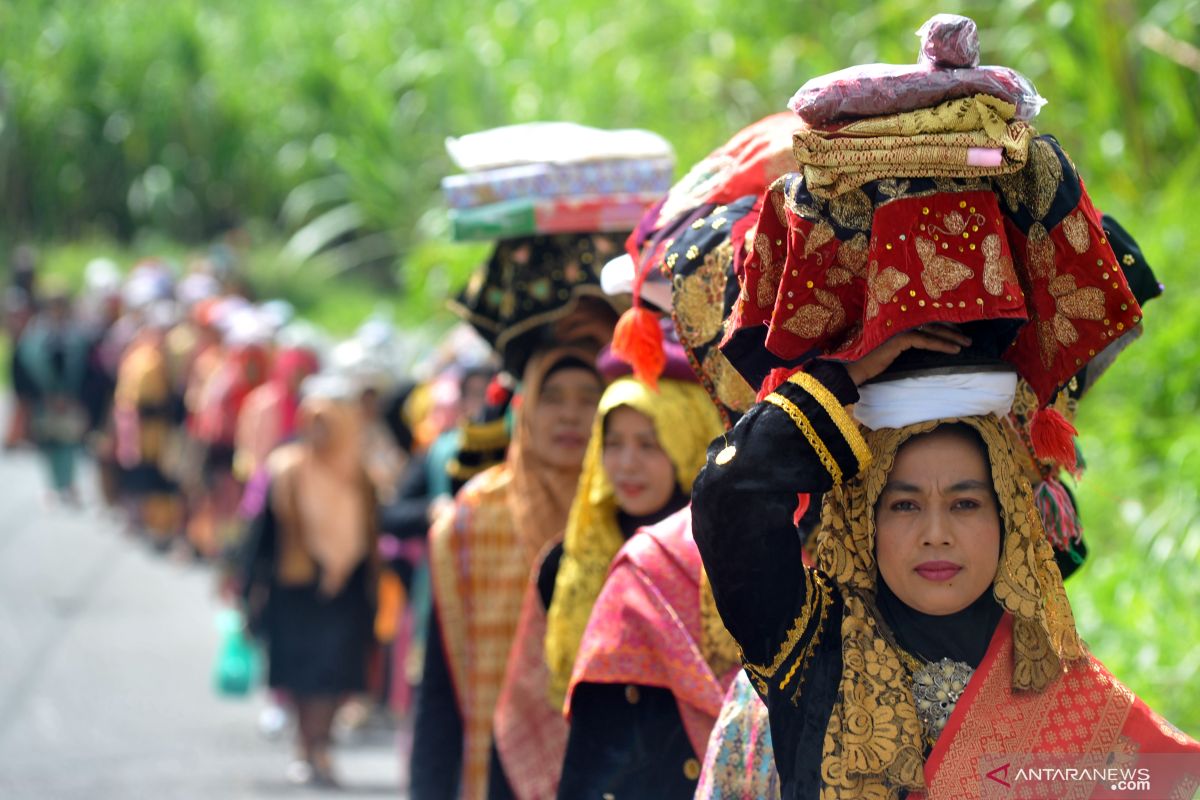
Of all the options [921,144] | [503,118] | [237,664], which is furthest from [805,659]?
[503,118]

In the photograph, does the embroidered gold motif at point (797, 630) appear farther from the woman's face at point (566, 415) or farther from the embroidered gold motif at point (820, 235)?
the woman's face at point (566, 415)

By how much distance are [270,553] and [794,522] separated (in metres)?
6.41

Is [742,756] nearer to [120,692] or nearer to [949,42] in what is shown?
[949,42]

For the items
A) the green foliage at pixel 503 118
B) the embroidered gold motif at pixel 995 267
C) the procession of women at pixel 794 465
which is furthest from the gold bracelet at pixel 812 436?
the green foliage at pixel 503 118

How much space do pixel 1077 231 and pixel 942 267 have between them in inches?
8.8

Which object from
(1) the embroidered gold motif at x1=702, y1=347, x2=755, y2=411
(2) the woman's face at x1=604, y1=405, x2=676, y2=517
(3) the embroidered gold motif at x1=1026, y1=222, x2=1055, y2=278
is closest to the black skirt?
(2) the woman's face at x1=604, y1=405, x2=676, y2=517

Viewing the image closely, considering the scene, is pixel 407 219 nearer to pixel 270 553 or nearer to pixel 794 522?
pixel 270 553

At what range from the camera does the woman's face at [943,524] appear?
3045 mm

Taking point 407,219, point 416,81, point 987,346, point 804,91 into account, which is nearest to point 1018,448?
point 987,346

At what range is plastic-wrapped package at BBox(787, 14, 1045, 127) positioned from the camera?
2.87 metres

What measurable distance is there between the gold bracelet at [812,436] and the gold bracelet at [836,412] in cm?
3

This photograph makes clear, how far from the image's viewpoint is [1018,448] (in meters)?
3.22

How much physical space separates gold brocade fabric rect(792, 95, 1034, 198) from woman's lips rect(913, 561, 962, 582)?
58cm

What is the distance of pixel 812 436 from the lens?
9.75 feet
